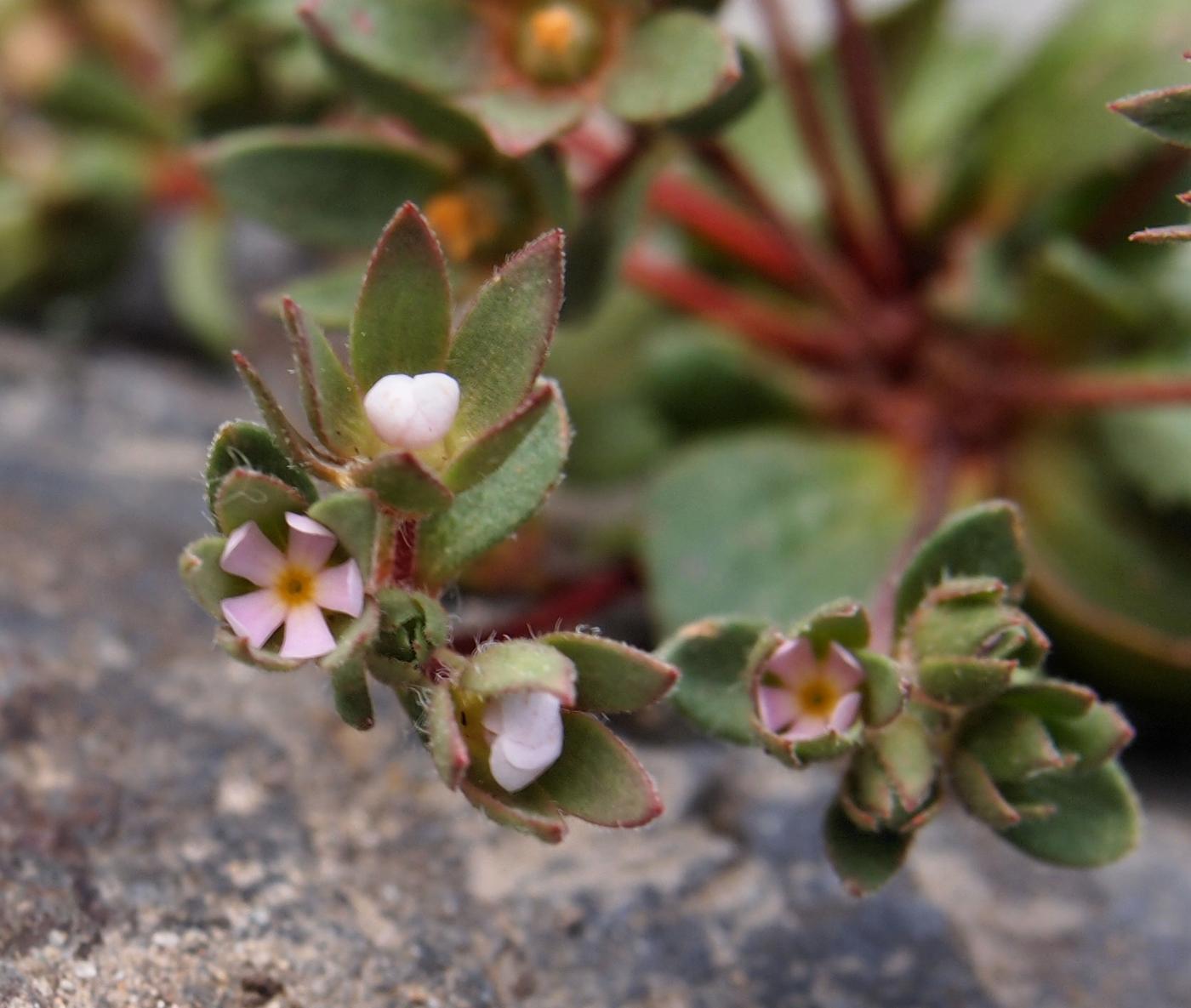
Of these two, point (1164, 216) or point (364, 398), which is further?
point (1164, 216)

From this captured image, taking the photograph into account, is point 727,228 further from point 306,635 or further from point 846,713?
point 306,635

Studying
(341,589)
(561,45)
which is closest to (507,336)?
(341,589)

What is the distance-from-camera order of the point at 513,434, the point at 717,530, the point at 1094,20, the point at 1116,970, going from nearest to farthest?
the point at 513,434 < the point at 1116,970 < the point at 717,530 < the point at 1094,20

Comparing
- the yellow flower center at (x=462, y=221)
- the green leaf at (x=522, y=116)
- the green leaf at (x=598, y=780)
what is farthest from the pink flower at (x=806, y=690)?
the yellow flower center at (x=462, y=221)

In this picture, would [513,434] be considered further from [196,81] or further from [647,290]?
[196,81]

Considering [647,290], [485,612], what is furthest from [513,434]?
[647,290]

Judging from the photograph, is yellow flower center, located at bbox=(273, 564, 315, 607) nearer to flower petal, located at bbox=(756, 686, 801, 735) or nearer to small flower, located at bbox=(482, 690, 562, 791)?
small flower, located at bbox=(482, 690, 562, 791)

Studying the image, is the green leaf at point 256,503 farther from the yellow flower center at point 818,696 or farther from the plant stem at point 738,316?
the plant stem at point 738,316
